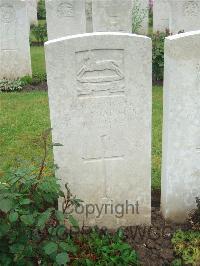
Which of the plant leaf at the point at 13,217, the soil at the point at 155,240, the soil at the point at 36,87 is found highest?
the plant leaf at the point at 13,217

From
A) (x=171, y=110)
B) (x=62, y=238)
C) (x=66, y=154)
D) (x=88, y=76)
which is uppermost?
(x=88, y=76)

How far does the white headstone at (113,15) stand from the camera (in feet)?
34.5

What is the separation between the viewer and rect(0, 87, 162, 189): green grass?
5.95 metres

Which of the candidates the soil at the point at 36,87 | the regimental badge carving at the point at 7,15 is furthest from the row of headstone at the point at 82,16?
the soil at the point at 36,87

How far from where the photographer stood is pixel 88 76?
3.80m

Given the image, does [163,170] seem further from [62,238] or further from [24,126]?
[24,126]

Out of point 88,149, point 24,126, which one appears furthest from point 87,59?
point 24,126

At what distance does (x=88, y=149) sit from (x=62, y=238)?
2.65 ft

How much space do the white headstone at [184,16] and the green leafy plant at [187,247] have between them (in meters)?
8.27

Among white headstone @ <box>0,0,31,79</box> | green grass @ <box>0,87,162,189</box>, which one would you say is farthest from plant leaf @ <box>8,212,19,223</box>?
white headstone @ <box>0,0,31,79</box>

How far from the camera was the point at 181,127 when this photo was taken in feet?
13.1

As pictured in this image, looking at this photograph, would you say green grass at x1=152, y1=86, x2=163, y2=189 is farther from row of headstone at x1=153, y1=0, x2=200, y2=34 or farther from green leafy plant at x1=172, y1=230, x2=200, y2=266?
row of headstone at x1=153, y1=0, x2=200, y2=34

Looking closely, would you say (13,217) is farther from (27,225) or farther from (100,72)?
(100,72)

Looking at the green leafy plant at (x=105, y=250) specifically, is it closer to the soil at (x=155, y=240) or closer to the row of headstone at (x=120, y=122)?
the soil at (x=155, y=240)
